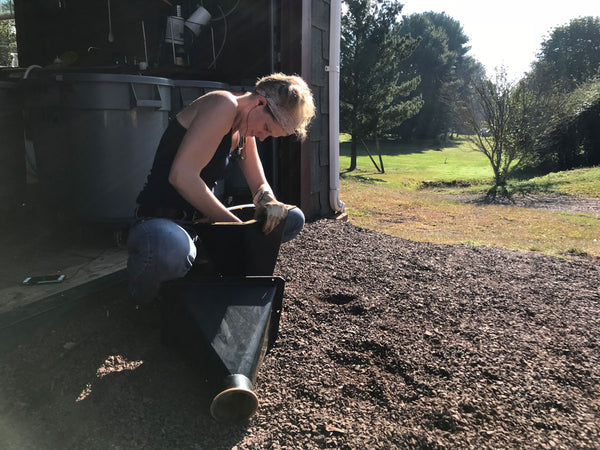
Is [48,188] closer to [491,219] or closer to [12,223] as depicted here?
[12,223]

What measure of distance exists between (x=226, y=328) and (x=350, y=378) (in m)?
0.57

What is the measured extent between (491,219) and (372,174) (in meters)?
10.6

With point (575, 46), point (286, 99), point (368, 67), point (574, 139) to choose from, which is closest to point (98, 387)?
point (286, 99)

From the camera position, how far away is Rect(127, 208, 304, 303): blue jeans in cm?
181

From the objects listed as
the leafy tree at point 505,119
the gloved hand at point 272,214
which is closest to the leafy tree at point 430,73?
the leafy tree at point 505,119

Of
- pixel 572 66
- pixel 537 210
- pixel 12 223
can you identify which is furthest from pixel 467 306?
pixel 572 66

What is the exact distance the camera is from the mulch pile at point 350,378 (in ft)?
5.03

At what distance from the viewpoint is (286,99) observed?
1.93 metres

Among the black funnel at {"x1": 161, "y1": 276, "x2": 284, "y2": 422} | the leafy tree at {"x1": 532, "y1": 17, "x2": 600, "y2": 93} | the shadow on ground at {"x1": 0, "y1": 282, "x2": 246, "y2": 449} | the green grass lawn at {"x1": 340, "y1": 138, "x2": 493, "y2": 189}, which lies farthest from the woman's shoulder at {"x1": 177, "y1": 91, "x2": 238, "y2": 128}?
the leafy tree at {"x1": 532, "y1": 17, "x2": 600, "y2": 93}

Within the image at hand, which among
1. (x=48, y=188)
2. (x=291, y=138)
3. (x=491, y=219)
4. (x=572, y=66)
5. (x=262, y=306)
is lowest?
(x=491, y=219)

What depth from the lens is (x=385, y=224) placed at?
661 cm

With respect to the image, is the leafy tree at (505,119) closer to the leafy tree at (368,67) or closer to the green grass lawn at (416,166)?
the green grass lawn at (416,166)

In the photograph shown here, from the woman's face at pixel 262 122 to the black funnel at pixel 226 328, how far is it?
0.66 meters

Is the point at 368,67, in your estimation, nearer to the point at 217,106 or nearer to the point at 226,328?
the point at 217,106
